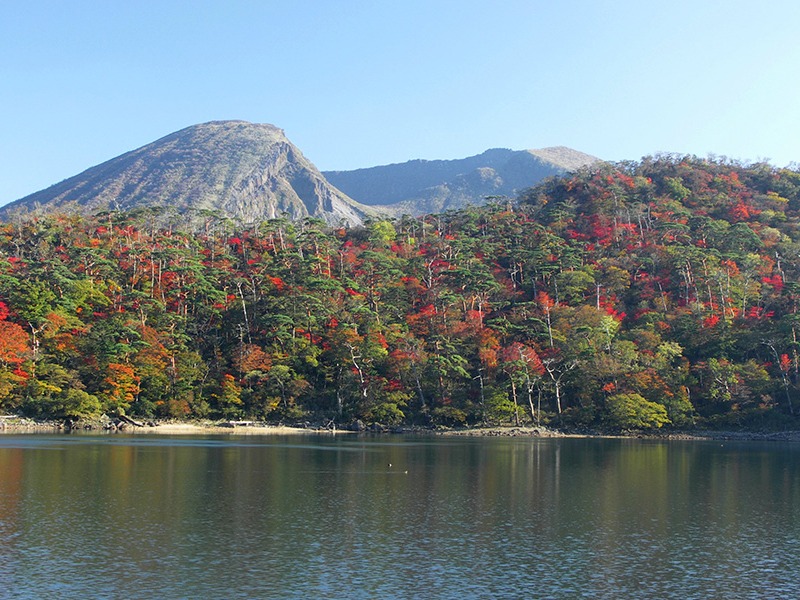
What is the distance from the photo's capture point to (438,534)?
93.0ft

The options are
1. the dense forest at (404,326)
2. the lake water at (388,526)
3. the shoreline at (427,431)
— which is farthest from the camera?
the dense forest at (404,326)

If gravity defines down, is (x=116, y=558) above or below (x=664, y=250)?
below

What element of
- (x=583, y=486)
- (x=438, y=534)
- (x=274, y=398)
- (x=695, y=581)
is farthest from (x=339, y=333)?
Result: (x=695, y=581)

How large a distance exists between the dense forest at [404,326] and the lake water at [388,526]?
23.6 meters

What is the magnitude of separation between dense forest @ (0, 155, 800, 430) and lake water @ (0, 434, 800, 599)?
23607 mm

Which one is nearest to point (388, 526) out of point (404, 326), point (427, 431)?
point (427, 431)

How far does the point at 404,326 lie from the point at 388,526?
58.5 metres

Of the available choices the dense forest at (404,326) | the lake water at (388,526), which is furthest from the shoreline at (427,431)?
the lake water at (388,526)

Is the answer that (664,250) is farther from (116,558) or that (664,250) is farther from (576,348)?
(116,558)

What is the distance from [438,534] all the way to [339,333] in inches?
2184

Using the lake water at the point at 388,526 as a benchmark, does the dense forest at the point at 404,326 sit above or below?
above

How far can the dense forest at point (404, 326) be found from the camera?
7606 cm

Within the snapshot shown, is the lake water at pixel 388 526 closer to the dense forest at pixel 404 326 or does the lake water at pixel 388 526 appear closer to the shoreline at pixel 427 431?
the shoreline at pixel 427 431

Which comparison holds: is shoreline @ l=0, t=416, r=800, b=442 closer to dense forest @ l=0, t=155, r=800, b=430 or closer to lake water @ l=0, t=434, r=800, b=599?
dense forest @ l=0, t=155, r=800, b=430
